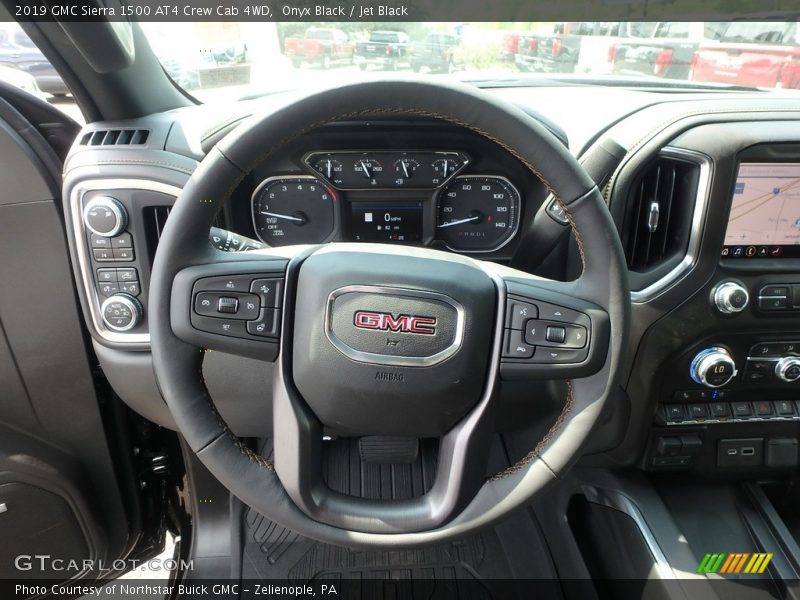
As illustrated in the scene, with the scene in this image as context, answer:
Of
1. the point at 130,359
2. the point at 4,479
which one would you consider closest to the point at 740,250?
the point at 130,359

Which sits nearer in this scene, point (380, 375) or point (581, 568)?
point (380, 375)

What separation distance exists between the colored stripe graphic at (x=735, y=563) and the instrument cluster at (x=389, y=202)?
975 mm

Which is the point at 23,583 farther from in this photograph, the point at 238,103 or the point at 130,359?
the point at 238,103

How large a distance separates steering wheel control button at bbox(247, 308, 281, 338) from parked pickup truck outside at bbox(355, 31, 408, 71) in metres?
0.78

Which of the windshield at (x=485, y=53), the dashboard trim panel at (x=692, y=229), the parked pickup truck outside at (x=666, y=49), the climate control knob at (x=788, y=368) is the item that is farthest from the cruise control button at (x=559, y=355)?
the parked pickup truck outside at (x=666, y=49)

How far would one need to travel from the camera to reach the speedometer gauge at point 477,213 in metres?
1.63

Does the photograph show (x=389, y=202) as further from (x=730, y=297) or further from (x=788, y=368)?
(x=788, y=368)

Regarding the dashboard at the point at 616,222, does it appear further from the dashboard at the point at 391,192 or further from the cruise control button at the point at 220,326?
the cruise control button at the point at 220,326

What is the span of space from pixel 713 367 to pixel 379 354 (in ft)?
3.12

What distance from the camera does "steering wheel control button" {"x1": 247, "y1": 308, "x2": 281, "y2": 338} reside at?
0.98 metres

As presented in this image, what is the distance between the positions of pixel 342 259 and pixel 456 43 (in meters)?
0.84

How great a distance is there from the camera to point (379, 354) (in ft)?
3.18

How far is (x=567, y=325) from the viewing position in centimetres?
96

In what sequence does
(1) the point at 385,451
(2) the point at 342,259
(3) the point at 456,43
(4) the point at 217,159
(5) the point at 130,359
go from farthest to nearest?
(1) the point at 385,451 < (3) the point at 456,43 < (5) the point at 130,359 < (2) the point at 342,259 < (4) the point at 217,159
